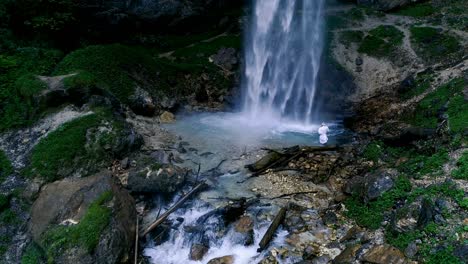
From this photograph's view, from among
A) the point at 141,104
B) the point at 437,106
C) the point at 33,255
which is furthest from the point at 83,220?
the point at 437,106

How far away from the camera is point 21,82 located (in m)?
16.5

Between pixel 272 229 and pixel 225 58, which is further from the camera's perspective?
pixel 225 58

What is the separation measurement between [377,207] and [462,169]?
9.17ft

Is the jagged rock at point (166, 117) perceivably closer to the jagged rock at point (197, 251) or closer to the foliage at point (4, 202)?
the foliage at point (4, 202)

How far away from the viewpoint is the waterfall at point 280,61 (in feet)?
74.5

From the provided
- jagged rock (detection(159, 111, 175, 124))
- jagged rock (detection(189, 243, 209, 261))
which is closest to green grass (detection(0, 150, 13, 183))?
jagged rock (detection(189, 243, 209, 261))

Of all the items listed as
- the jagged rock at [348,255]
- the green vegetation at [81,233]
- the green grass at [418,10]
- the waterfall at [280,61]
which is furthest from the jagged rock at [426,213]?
the green grass at [418,10]

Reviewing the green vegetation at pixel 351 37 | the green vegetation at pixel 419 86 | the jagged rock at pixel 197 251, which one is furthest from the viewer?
the green vegetation at pixel 351 37

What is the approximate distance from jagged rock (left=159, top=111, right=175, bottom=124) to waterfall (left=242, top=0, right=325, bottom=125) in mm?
4848

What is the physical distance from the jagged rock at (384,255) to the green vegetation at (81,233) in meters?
7.32

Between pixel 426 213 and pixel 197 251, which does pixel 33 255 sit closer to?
pixel 197 251

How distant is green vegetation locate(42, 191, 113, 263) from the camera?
952cm

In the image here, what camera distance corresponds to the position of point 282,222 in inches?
443

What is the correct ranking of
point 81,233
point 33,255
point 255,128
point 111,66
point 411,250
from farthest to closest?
point 111,66
point 255,128
point 33,255
point 81,233
point 411,250
